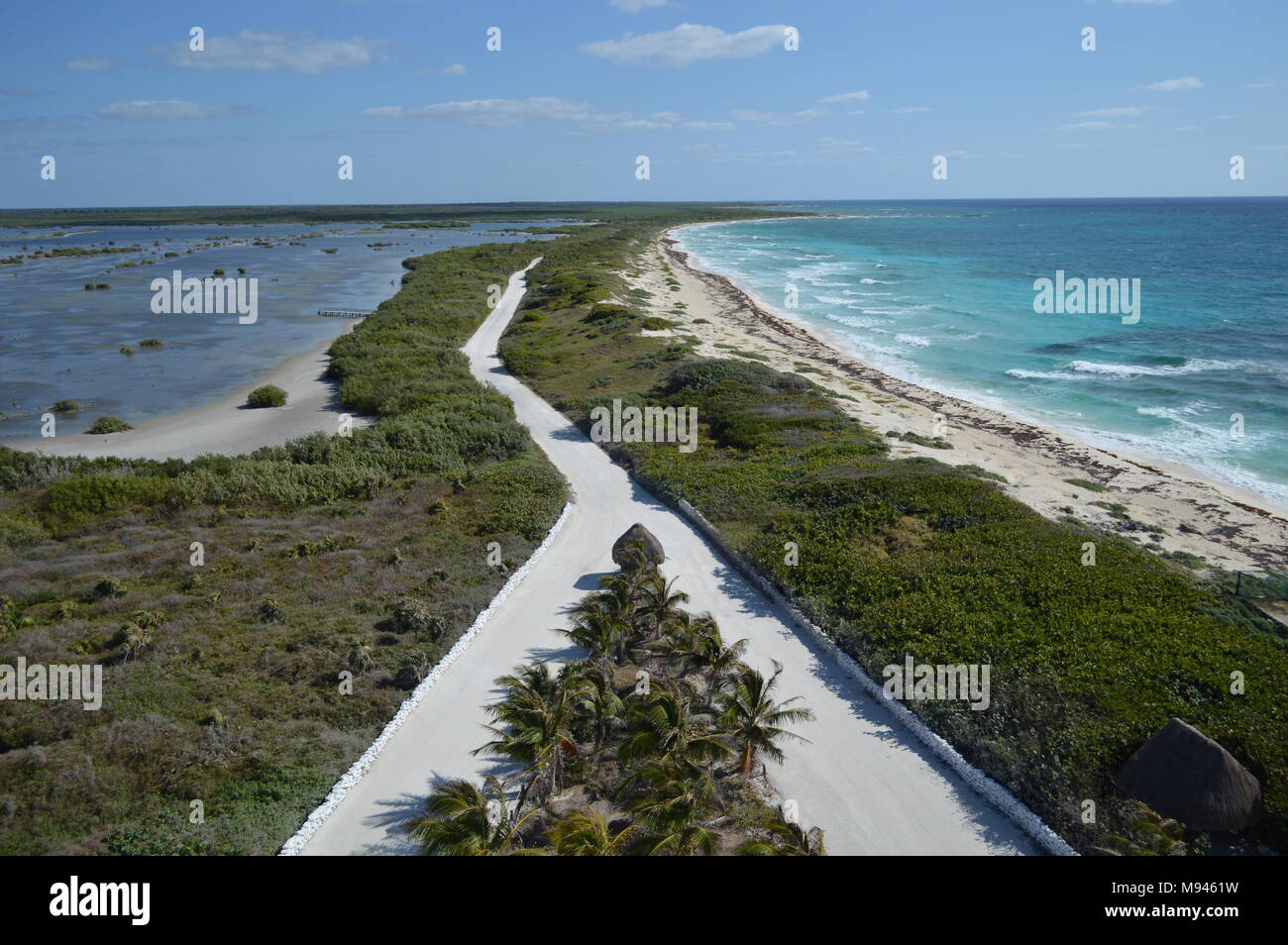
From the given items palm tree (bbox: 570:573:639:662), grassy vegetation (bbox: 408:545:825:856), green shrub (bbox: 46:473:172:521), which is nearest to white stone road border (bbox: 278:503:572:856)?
grassy vegetation (bbox: 408:545:825:856)

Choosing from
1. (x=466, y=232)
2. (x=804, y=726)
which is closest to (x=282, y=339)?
(x=804, y=726)

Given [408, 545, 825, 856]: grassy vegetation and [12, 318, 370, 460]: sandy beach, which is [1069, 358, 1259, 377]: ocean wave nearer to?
[408, 545, 825, 856]: grassy vegetation

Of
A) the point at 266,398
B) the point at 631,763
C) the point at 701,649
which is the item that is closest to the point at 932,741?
the point at 701,649

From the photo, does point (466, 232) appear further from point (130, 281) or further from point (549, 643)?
point (549, 643)

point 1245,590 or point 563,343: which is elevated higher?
point 563,343

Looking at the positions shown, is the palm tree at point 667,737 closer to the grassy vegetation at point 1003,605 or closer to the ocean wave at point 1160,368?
the grassy vegetation at point 1003,605

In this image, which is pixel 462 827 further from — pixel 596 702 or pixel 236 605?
pixel 236 605
